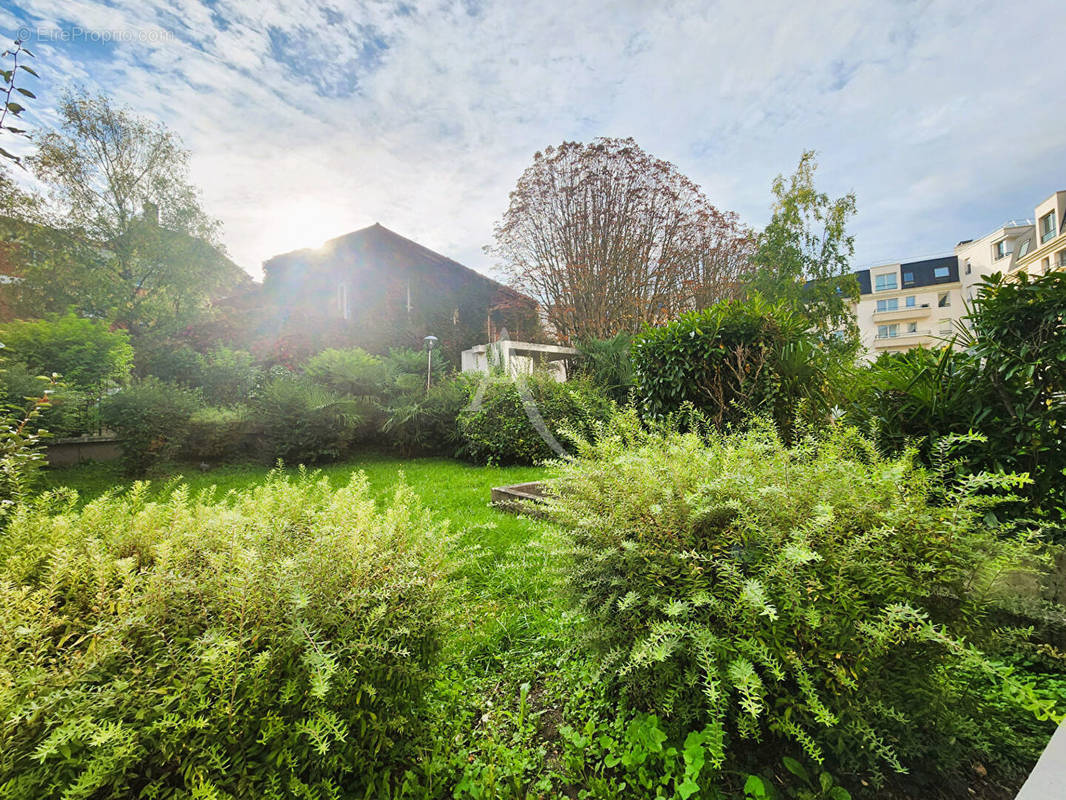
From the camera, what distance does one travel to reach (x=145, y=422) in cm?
649

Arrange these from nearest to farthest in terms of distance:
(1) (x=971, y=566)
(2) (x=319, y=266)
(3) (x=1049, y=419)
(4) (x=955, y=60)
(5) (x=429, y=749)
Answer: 1. (1) (x=971, y=566)
2. (5) (x=429, y=749)
3. (3) (x=1049, y=419)
4. (4) (x=955, y=60)
5. (2) (x=319, y=266)

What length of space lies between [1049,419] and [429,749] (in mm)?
3093

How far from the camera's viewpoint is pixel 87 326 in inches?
277

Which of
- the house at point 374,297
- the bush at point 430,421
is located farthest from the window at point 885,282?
the bush at point 430,421

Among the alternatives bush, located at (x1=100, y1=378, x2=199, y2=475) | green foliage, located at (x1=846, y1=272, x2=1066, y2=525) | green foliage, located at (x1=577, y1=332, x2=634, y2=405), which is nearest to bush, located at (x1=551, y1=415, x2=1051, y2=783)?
green foliage, located at (x1=846, y1=272, x2=1066, y2=525)

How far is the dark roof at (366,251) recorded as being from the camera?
15500 millimetres

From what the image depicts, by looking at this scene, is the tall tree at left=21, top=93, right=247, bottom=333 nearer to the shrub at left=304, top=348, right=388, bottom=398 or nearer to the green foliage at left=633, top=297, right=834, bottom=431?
the shrub at left=304, top=348, right=388, bottom=398

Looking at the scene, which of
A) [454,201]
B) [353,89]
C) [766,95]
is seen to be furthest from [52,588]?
[454,201]

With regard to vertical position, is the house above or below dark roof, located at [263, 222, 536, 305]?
below

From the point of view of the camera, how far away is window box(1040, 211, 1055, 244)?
63.3ft

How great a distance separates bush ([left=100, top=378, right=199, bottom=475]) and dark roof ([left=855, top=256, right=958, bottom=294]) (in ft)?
141

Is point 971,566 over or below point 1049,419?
below

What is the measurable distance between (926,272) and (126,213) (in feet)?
168

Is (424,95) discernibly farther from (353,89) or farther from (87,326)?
(87,326)
